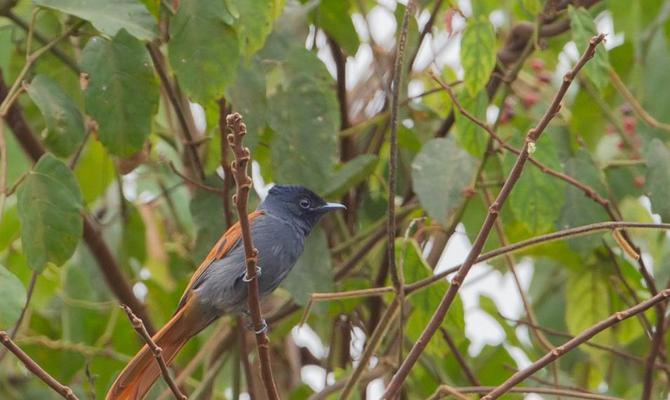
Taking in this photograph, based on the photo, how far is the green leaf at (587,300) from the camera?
5160 millimetres

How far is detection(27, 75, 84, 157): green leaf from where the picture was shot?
4.13 meters

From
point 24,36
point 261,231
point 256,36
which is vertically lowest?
point 261,231

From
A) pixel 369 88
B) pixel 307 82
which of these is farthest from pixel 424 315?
pixel 369 88

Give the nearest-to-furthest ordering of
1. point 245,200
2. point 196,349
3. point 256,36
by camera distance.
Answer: point 245,200 < point 256,36 < point 196,349

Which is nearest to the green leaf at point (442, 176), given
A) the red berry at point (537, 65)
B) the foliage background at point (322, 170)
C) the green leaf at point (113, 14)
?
the foliage background at point (322, 170)

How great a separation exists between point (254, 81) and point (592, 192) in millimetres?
1180

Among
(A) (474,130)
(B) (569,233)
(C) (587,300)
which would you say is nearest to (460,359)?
(C) (587,300)

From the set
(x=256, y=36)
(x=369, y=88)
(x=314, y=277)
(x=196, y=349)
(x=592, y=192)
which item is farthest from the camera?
(x=369, y=88)

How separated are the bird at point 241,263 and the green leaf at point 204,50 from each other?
47cm

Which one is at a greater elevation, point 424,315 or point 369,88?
point 369,88

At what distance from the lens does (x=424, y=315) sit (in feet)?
13.7

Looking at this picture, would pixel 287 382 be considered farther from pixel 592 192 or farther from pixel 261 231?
pixel 592 192

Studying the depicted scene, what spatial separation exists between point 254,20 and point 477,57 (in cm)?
72

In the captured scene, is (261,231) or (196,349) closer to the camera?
(261,231)
